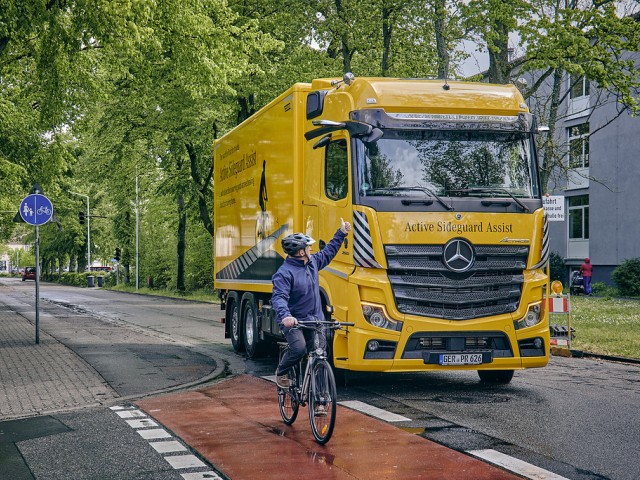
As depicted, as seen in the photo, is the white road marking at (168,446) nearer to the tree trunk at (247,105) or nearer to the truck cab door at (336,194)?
the truck cab door at (336,194)

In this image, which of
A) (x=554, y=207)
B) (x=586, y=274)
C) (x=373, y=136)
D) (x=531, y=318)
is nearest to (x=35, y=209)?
(x=373, y=136)

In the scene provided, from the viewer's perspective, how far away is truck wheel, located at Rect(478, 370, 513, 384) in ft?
36.0

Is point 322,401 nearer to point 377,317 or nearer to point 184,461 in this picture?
Result: point 184,461

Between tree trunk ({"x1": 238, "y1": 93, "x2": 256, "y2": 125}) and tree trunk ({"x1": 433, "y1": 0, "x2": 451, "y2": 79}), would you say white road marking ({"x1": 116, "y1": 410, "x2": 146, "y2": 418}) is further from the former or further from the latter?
tree trunk ({"x1": 238, "y1": 93, "x2": 256, "y2": 125})

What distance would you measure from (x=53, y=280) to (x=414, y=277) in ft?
294

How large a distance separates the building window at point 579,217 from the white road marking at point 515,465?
3746cm

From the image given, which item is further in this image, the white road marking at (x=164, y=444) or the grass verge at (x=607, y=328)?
the grass verge at (x=607, y=328)

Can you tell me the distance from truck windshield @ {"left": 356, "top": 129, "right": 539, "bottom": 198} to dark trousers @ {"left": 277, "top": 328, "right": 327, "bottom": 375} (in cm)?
252

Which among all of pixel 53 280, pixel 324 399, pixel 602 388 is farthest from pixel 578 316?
pixel 53 280

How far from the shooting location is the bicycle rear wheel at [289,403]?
7.98 meters

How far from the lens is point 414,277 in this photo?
9.77 meters

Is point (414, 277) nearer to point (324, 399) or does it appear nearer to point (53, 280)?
point (324, 399)

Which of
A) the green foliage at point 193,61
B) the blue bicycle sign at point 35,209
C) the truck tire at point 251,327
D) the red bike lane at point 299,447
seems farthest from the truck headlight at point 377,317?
the blue bicycle sign at point 35,209

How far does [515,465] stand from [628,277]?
2946 cm
